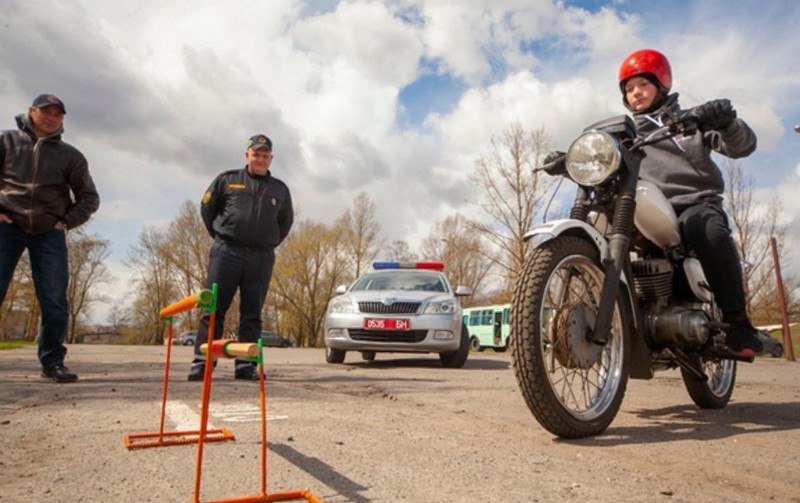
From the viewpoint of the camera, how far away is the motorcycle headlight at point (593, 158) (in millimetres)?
2998

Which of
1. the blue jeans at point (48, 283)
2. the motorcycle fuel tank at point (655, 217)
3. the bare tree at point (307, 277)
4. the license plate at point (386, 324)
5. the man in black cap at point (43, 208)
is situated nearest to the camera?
the motorcycle fuel tank at point (655, 217)

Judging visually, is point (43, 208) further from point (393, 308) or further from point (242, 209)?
point (393, 308)

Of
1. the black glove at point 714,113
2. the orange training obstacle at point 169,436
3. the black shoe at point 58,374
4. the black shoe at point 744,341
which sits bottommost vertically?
the orange training obstacle at point 169,436

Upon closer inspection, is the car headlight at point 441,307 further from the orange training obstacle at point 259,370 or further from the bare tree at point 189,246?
the bare tree at point 189,246

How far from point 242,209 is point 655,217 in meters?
3.54

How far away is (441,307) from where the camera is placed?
8.43 metres

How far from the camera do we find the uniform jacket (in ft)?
11.4

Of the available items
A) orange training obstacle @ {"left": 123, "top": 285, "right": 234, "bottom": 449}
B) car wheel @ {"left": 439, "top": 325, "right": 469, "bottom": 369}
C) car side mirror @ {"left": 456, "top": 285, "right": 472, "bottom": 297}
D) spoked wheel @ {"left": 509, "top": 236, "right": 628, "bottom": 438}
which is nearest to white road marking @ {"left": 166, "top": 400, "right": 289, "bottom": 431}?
orange training obstacle @ {"left": 123, "top": 285, "right": 234, "bottom": 449}

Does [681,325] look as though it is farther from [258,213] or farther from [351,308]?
[351,308]

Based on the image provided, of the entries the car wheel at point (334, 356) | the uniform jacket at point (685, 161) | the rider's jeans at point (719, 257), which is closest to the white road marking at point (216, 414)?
the rider's jeans at point (719, 257)

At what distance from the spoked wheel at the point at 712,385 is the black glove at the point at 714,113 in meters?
1.42

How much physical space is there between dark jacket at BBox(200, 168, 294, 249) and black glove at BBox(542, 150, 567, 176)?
2.93m

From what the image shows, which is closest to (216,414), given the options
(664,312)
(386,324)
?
(664,312)

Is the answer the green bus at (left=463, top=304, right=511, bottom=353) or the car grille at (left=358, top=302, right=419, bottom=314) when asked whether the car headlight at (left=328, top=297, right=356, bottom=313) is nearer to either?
the car grille at (left=358, top=302, right=419, bottom=314)
